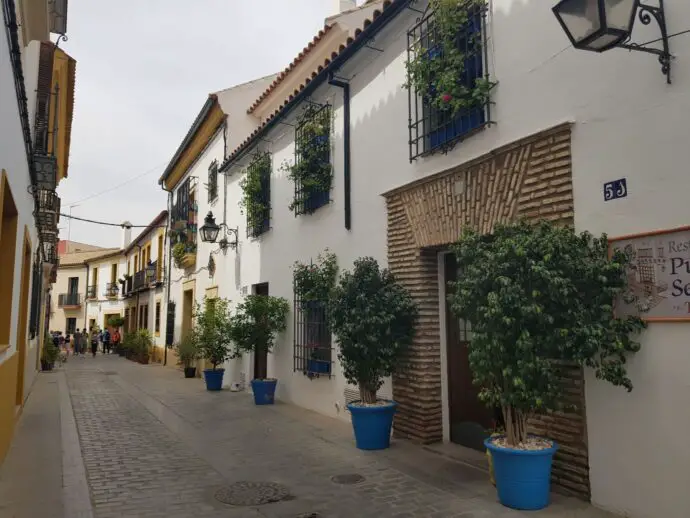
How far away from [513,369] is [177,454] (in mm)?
4128

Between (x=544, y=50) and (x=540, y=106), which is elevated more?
(x=544, y=50)

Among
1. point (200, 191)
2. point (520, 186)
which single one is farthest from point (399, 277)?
point (200, 191)

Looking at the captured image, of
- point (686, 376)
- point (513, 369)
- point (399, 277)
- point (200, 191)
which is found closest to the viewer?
point (686, 376)

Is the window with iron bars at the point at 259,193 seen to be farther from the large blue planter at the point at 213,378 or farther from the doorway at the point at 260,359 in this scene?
the large blue planter at the point at 213,378

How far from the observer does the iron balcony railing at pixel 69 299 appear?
39156 millimetres

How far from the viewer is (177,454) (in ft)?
20.7

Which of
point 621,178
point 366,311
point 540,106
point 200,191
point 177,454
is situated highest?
point 200,191

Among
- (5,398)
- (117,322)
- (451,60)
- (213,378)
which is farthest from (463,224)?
(117,322)

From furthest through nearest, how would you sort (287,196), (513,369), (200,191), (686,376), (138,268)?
1. (138,268)
2. (200,191)
3. (287,196)
4. (513,369)
5. (686,376)

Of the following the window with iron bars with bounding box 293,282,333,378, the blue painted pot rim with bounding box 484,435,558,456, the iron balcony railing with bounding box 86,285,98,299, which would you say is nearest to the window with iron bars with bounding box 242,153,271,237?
the window with iron bars with bounding box 293,282,333,378

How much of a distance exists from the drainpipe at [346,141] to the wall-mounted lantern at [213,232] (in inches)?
205

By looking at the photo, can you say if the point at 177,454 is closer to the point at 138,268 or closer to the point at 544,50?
the point at 544,50

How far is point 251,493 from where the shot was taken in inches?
190

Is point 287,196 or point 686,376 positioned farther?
point 287,196
